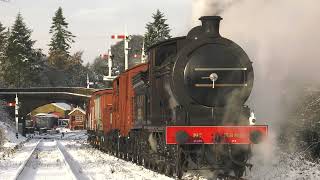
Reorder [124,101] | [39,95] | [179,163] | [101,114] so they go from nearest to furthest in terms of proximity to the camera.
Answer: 1. [179,163]
2. [124,101]
3. [101,114]
4. [39,95]

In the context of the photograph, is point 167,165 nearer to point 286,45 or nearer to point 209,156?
point 209,156

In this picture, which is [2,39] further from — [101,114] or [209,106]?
[209,106]

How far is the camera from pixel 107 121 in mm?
28734

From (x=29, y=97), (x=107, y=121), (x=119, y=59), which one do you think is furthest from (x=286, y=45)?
(x=119, y=59)

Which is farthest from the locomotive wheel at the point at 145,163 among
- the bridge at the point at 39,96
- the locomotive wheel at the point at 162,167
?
the bridge at the point at 39,96

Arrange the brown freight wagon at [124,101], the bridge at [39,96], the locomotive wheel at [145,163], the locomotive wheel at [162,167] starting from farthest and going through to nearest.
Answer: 1. the bridge at [39,96]
2. the brown freight wagon at [124,101]
3. the locomotive wheel at [145,163]
4. the locomotive wheel at [162,167]

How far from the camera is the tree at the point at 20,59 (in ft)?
350

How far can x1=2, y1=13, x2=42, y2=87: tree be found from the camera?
350 feet

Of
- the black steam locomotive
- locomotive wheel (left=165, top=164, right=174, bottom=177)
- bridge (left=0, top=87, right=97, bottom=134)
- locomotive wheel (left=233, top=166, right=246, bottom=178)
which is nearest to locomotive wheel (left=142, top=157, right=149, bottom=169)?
locomotive wheel (left=165, top=164, right=174, bottom=177)

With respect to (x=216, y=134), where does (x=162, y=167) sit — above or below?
below

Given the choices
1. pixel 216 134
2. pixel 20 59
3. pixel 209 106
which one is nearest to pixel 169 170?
pixel 216 134

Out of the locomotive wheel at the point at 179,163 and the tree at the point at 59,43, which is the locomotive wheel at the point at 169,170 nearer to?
the locomotive wheel at the point at 179,163

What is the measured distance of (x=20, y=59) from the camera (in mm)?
108125

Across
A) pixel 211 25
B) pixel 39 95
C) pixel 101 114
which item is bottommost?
pixel 101 114
